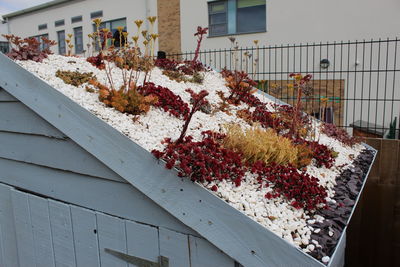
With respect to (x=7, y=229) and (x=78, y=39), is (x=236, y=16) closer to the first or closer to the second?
(x=78, y=39)

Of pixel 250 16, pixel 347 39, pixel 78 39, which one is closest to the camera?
pixel 347 39

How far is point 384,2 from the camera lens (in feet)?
33.5

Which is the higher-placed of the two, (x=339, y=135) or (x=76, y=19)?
(x=76, y=19)

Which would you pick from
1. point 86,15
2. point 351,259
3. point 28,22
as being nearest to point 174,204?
point 351,259

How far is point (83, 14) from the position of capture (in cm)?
1798

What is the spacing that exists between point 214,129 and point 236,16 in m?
10.9

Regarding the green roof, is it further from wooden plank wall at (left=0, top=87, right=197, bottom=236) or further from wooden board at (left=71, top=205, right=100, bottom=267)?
wooden board at (left=71, top=205, right=100, bottom=267)

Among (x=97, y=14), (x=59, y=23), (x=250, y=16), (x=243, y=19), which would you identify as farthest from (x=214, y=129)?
(x=59, y=23)

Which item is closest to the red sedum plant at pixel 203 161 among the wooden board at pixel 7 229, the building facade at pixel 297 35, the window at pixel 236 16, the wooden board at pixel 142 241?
the wooden board at pixel 142 241

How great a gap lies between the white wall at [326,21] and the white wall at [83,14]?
4.55m

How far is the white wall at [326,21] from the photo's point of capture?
10294 millimetres

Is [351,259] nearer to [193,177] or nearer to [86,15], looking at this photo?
[193,177]

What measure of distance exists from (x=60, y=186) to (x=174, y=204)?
1.09 m

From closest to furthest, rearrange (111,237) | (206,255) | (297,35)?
1. (206,255)
2. (111,237)
3. (297,35)
